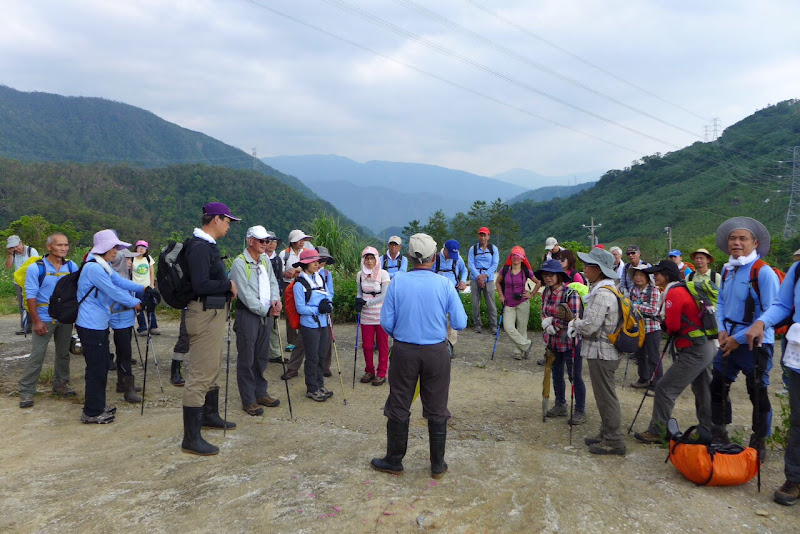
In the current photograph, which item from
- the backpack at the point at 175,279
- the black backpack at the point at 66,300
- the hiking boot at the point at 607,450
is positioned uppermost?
the backpack at the point at 175,279

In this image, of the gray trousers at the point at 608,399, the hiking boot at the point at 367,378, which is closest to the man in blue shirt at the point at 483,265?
the hiking boot at the point at 367,378

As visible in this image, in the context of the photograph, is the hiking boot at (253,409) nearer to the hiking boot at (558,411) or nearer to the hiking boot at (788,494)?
the hiking boot at (558,411)

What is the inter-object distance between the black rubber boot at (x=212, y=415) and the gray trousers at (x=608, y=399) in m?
A: 3.61

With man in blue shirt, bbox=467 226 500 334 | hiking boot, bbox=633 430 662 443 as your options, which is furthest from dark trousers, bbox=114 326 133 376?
man in blue shirt, bbox=467 226 500 334

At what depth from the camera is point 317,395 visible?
6203 millimetres

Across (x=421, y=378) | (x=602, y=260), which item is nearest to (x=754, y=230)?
(x=602, y=260)

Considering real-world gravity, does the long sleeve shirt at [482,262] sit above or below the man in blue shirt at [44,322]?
above

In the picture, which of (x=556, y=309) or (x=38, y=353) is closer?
(x=556, y=309)

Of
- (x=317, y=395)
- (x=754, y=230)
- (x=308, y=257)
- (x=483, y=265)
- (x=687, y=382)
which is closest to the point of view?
(x=754, y=230)

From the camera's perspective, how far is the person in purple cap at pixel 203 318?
4.39m

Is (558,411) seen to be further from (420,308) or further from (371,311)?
(420,308)

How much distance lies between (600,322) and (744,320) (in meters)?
1.21

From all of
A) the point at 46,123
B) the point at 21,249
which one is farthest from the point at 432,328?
the point at 46,123

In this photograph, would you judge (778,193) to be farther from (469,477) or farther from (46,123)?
(46,123)
